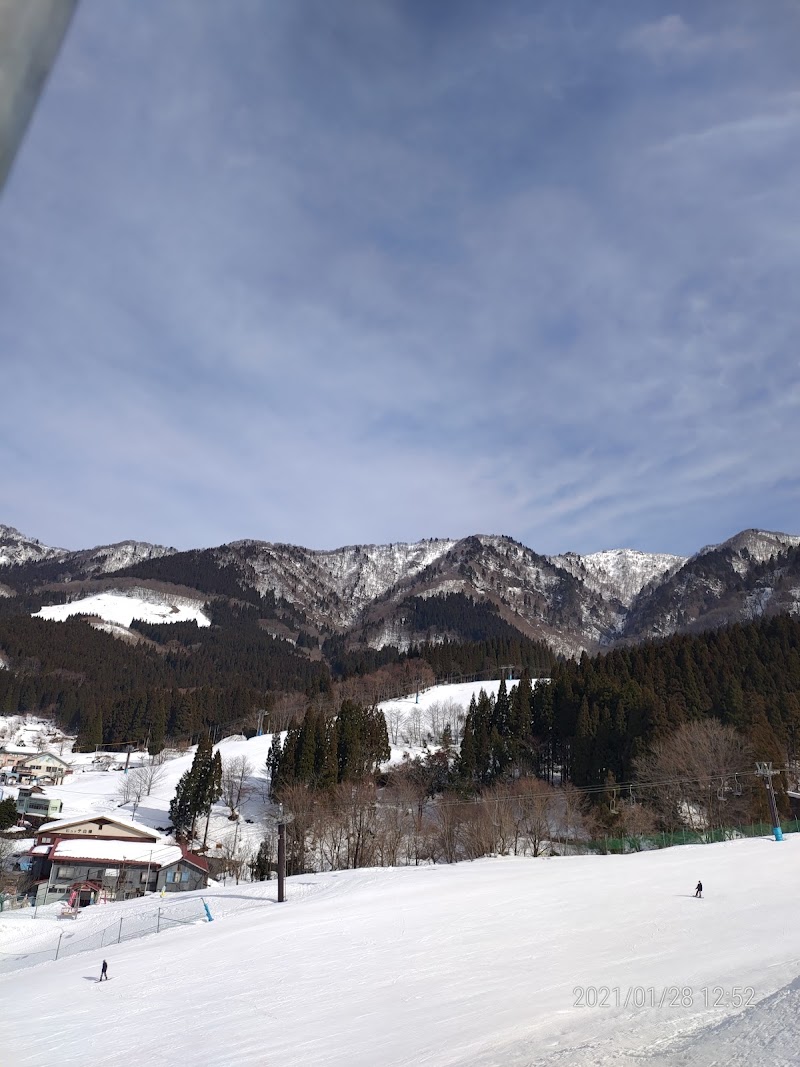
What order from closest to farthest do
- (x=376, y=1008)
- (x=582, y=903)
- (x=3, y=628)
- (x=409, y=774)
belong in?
(x=376, y=1008) < (x=582, y=903) < (x=409, y=774) < (x=3, y=628)

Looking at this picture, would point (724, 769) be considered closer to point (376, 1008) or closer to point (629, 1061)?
point (376, 1008)

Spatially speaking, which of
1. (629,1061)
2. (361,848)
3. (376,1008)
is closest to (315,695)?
(361,848)

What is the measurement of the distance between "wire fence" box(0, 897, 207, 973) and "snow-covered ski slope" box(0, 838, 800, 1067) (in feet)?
9.76

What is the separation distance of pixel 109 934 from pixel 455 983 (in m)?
24.2

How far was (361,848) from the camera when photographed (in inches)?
2024

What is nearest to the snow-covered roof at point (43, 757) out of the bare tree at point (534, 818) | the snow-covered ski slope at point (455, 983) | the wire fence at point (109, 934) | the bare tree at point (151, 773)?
the bare tree at point (151, 773)

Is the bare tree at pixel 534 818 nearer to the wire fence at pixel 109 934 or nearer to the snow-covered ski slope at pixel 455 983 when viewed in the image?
the snow-covered ski slope at pixel 455 983

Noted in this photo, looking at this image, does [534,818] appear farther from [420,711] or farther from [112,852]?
[420,711]

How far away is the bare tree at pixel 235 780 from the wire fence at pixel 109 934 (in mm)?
35625

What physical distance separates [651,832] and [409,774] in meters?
29.7

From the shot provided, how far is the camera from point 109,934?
33.3m

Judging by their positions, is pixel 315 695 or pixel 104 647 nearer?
pixel 315 695

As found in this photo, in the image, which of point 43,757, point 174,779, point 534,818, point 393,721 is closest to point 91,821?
point 174,779

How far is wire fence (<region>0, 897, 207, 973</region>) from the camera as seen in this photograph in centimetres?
3000
